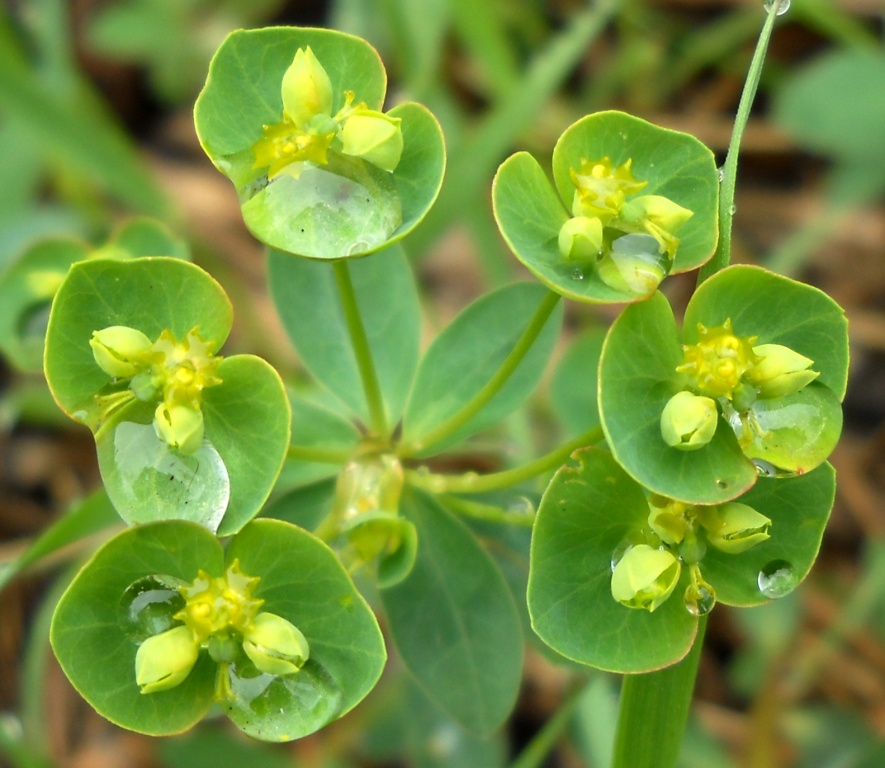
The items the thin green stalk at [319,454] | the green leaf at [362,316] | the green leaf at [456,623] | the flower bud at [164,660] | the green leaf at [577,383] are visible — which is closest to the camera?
the flower bud at [164,660]

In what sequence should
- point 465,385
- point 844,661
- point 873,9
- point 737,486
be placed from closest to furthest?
point 737,486
point 465,385
point 844,661
point 873,9

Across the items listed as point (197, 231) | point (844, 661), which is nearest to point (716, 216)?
point (844, 661)

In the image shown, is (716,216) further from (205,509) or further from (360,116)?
(205,509)

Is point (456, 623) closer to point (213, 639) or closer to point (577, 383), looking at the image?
point (213, 639)

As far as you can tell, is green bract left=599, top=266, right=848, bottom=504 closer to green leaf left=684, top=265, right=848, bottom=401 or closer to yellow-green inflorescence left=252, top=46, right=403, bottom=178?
green leaf left=684, top=265, right=848, bottom=401

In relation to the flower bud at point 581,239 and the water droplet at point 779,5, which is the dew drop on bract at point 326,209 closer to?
the flower bud at point 581,239

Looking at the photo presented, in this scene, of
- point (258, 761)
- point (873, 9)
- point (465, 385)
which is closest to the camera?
point (465, 385)

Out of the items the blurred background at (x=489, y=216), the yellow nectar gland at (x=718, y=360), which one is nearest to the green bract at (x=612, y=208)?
the yellow nectar gland at (x=718, y=360)
